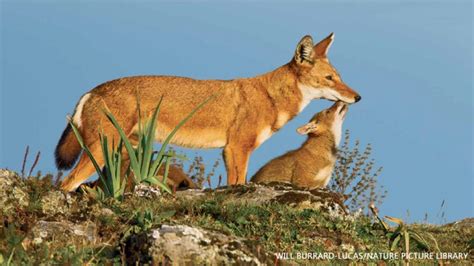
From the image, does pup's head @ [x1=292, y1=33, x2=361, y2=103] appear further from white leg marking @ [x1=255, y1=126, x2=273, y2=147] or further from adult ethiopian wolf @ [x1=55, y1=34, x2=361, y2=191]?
white leg marking @ [x1=255, y1=126, x2=273, y2=147]

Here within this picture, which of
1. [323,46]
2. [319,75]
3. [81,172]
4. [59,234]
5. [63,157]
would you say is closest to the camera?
[59,234]

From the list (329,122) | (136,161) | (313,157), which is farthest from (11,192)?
(329,122)

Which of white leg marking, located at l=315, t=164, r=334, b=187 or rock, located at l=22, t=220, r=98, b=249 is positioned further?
white leg marking, located at l=315, t=164, r=334, b=187

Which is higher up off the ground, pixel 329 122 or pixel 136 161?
pixel 329 122

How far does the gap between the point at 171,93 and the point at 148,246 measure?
298 inches

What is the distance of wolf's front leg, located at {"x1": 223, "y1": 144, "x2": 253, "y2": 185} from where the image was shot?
12.9 metres

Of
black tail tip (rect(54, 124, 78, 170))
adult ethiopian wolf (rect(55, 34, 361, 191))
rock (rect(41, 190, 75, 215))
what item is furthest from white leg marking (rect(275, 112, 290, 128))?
rock (rect(41, 190, 75, 215))

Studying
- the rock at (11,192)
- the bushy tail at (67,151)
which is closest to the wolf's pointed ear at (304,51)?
the bushy tail at (67,151)

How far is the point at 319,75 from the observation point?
14.0 m

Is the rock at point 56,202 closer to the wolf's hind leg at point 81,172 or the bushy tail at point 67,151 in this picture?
the wolf's hind leg at point 81,172

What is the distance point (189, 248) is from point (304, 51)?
330 inches

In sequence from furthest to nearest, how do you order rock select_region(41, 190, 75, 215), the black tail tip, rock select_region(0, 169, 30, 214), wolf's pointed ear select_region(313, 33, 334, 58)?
wolf's pointed ear select_region(313, 33, 334, 58) < the black tail tip < rock select_region(41, 190, 75, 215) < rock select_region(0, 169, 30, 214)

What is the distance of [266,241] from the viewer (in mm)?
8617

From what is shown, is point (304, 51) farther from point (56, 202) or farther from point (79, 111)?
point (56, 202)
